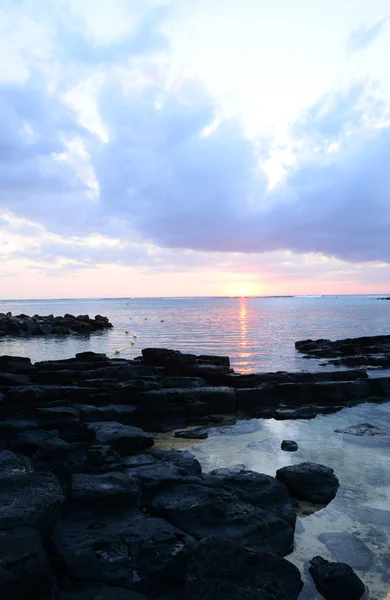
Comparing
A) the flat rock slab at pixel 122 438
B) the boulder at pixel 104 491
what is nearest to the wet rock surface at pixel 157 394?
the flat rock slab at pixel 122 438

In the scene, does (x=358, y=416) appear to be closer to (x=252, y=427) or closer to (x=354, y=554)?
(x=252, y=427)

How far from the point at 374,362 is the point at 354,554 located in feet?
67.5

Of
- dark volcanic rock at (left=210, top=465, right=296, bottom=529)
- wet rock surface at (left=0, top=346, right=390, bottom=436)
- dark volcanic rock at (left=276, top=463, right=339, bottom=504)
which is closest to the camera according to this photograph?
dark volcanic rock at (left=210, top=465, right=296, bottom=529)

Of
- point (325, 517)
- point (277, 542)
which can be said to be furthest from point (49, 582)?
point (325, 517)

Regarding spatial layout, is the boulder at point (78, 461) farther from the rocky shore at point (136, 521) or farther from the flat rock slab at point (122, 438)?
the flat rock slab at point (122, 438)

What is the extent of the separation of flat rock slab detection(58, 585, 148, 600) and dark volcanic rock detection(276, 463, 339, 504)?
3590mm

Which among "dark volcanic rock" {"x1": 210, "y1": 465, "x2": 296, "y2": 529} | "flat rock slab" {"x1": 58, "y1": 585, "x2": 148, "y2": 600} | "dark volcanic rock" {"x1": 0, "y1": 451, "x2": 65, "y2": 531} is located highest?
"dark volcanic rock" {"x1": 0, "y1": 451, "x2": 65, "y2": 531}

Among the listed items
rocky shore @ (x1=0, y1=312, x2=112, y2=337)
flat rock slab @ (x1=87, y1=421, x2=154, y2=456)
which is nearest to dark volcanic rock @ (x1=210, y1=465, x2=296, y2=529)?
flat rock slab @ (x1=87, y1=421, x2=154, y2=456)

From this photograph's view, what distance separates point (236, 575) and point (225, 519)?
143 cm

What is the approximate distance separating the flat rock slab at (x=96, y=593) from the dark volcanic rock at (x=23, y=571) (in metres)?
0.22

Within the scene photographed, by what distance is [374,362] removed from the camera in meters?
24.3

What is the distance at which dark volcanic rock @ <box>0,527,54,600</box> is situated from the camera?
389 cm

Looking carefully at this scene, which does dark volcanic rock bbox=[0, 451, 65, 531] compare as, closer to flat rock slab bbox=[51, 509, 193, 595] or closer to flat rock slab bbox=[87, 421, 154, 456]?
flat rock slab bbox=[51, 509, 193, 595]

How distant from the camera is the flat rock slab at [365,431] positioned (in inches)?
419
